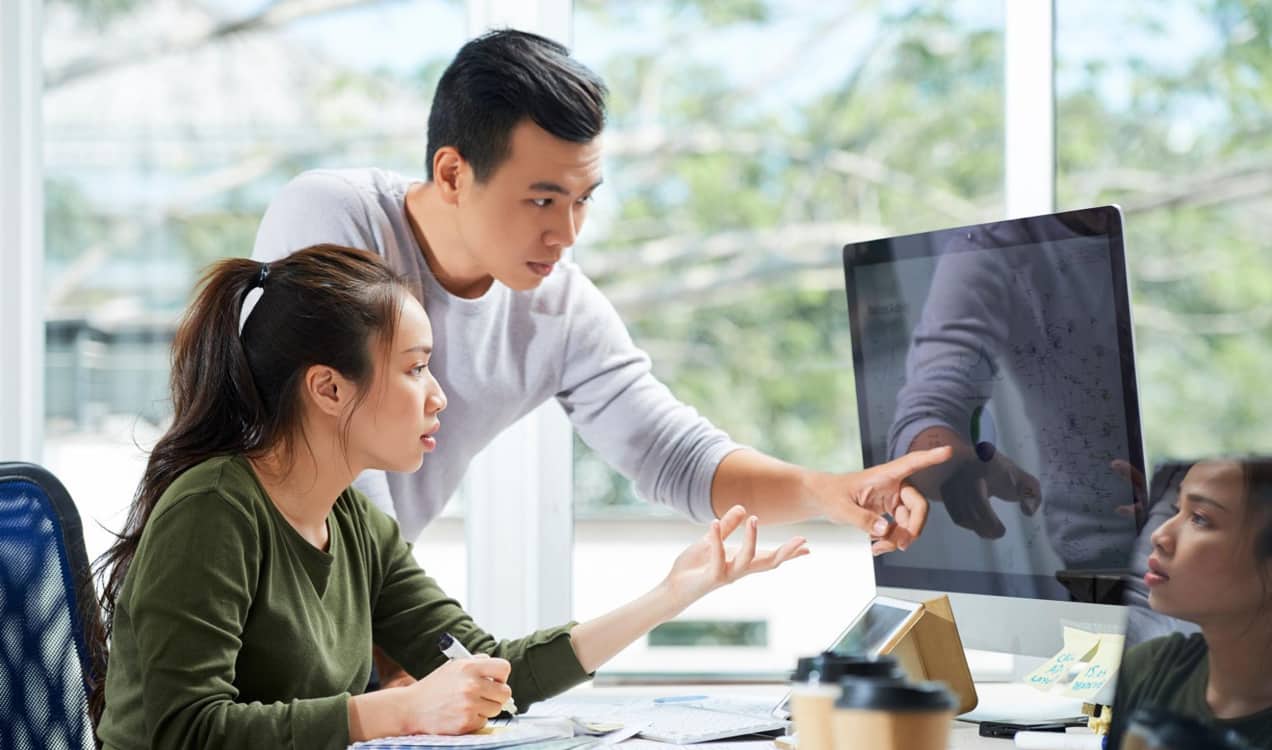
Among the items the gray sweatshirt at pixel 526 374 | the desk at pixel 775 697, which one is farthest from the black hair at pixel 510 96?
the desk at pixel 775 697

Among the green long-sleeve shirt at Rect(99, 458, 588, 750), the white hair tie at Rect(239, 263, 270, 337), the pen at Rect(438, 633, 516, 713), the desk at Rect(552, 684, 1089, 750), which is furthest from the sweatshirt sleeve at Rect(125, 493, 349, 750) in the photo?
the desk at Rect(552, 684, 1089, 750)

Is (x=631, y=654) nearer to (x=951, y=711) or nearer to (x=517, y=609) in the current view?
(x=517, y=609)

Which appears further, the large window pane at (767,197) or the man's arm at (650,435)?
the large window pane at (767,197)

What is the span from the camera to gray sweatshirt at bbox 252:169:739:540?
181 centimetres

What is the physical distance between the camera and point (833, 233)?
2525 millimetres

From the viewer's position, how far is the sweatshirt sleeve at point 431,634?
56.9 inches

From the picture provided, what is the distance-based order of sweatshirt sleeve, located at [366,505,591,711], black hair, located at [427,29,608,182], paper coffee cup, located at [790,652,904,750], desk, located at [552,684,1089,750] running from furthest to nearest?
black hair, located at [427,29,608,182] < sweatshirt sleeve, located at [366,505,591,711] < desk, located at [552,684,1089,750] < paper coffee cup, located at [790,652,904,750]

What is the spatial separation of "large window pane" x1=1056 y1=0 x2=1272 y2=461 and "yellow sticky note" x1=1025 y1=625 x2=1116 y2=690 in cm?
104

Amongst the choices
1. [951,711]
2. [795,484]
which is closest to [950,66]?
[795,484]

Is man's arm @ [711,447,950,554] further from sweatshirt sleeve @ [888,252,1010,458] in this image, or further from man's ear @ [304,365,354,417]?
man's ear @ [304,365,354,417]

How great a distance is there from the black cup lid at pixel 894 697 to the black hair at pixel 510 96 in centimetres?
111

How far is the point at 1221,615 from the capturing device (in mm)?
853

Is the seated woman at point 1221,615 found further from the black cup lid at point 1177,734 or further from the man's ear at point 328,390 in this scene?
the man's ear at point 328,390

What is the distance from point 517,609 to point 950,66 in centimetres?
121
